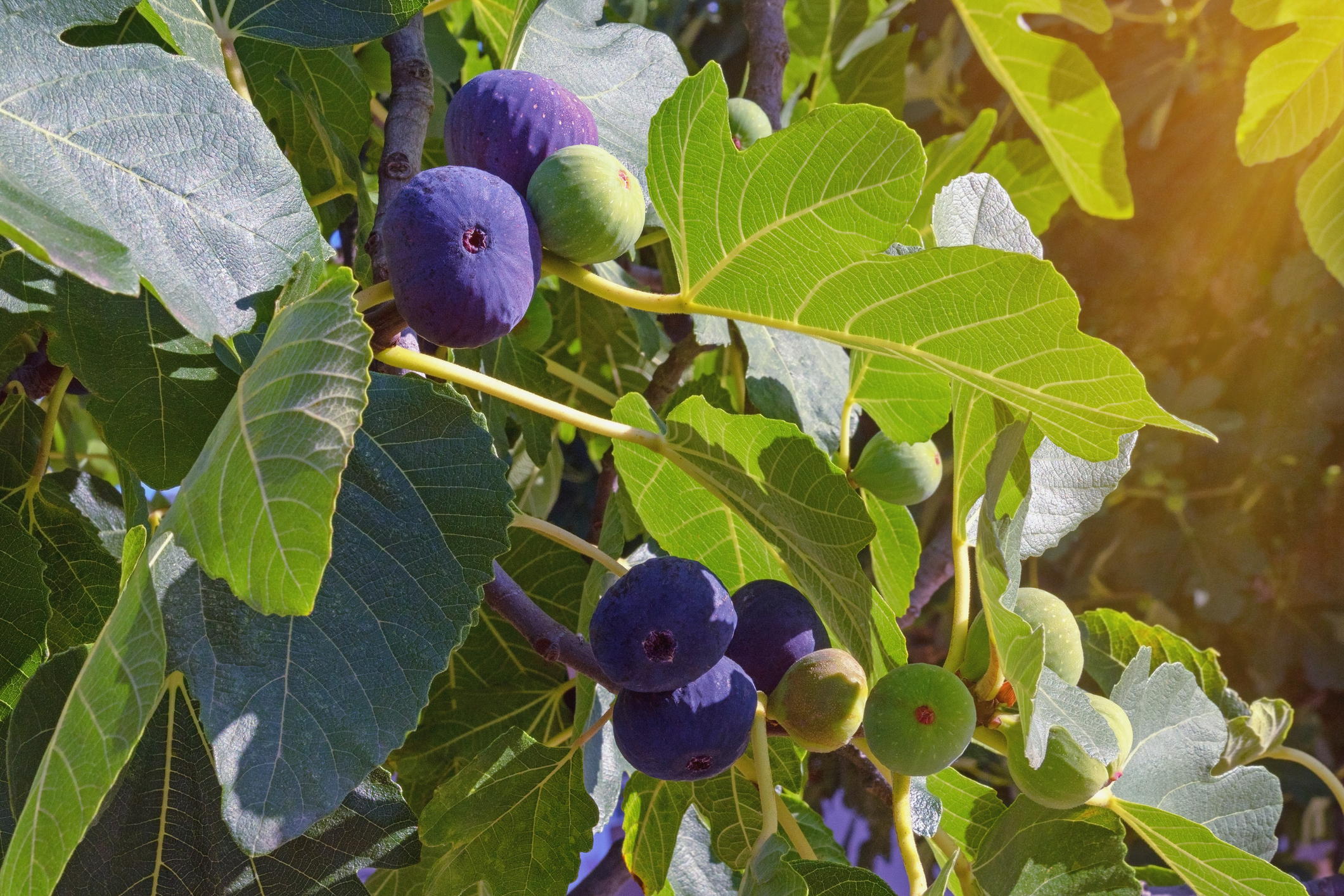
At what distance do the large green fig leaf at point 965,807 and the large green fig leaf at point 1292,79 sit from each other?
1.06m

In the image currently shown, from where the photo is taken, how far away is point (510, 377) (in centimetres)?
107

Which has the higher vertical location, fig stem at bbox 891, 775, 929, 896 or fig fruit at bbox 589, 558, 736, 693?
fig fruit at bbox 589, 558, 736, 693

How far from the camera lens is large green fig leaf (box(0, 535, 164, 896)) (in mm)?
438

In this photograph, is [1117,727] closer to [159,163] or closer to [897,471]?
[897,471]

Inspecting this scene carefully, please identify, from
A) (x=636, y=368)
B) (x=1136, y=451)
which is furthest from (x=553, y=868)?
(x=1136, y=451)

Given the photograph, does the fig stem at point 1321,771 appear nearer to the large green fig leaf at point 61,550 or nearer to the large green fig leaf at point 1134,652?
the large green fig leaf at point 1134,652

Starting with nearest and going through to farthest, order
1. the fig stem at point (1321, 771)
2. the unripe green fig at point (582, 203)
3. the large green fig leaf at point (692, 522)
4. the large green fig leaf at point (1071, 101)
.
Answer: the unripe green fig at point (582, 203), the large green fig leaf at point (692, 522), the fig stem at point (1321, 771), the large green fig leaf at point (1071, 101)

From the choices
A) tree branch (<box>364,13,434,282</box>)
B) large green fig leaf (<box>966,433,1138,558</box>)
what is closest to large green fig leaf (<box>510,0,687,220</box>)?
tree branch (<box>364,13,434,282</box>)

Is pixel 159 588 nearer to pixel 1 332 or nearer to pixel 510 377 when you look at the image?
pixel 1 332

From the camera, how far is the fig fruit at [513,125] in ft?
1.98

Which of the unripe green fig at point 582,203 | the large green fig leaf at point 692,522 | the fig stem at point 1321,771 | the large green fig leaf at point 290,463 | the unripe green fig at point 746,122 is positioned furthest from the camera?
the unripe green fig at point 746,122

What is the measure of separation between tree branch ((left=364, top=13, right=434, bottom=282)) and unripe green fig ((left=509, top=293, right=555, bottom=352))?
326mm

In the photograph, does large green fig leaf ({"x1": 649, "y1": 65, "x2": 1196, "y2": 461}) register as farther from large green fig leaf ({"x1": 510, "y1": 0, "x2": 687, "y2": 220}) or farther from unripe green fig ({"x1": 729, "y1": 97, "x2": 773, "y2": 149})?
unripe green fig ({"x1": 729, "y1": 97, "x2": 773, "y2": 149})

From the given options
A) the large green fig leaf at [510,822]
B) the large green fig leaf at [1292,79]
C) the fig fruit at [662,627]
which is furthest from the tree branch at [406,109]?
the large green fig leaf at [1292,79]
